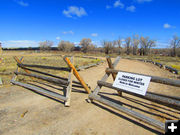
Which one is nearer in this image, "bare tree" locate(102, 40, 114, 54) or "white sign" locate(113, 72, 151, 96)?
"white sign" locate(113, 72, 151, 96)

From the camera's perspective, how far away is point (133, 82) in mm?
3150

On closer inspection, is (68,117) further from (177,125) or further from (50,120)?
(177,125)

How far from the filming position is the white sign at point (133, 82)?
2934 millimetres

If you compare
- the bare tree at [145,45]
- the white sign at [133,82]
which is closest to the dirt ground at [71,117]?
the white sign at [133,82]

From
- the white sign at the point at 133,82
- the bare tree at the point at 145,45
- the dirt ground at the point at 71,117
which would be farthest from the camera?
the bare tree at the point at 145,45

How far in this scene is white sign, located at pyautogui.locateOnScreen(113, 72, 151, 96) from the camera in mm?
2934

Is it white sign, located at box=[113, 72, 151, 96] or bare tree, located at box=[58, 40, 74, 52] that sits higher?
bare tree, located at box=[58, 40, 74, 52]

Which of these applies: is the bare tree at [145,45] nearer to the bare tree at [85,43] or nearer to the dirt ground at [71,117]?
the bare tree at [85,43]

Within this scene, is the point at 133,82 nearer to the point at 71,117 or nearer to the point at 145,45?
the point at 71,117

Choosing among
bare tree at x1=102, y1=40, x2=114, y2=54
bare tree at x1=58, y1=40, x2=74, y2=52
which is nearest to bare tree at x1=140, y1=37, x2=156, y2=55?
bare tree at x1=102, y1=40, x2=114, y2=54

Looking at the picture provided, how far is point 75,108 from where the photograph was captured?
12.3 feet

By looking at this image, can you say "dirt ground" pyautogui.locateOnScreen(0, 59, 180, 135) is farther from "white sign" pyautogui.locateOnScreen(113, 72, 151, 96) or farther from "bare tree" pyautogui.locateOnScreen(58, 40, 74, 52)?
"bare tree" pyautogui.locateOnScreen(58, 40, 74, 52)

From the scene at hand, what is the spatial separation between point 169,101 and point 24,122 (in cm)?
369

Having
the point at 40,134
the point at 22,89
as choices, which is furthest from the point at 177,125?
the point at 22,89
